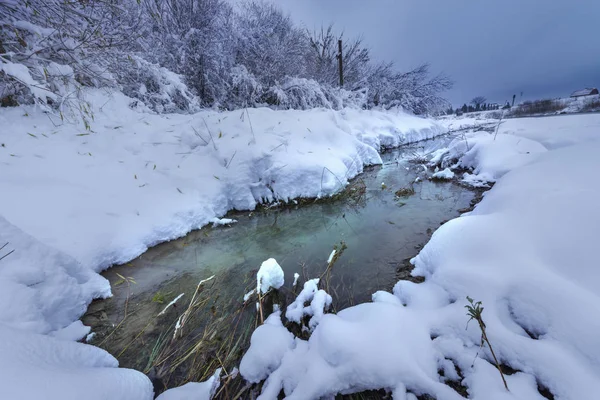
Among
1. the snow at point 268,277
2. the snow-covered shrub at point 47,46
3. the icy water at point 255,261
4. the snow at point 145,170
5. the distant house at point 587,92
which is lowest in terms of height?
the icy water at point 255,261

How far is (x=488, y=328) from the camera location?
1367 mm

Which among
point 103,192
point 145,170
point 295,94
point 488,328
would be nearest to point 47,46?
point 145,170

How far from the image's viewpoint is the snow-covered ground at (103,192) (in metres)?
1.28

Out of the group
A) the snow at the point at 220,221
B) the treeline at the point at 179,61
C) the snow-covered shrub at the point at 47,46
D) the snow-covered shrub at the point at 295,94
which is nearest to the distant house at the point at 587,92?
the treeline at the point at 179,61

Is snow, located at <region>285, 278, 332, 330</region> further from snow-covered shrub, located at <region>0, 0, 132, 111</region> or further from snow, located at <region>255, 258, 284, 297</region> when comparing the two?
snow-covered shrub, located at <region>0, 0, 132, 111</region>

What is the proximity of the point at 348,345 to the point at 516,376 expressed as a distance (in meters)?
0.88

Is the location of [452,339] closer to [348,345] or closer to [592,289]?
[348,345]

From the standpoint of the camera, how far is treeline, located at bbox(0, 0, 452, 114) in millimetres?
3404

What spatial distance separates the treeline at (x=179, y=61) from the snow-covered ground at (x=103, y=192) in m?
0.91

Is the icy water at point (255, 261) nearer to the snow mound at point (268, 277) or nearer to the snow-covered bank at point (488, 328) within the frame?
the snow mound at point (268, 277)

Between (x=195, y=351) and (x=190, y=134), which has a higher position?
(x=190, y=134)

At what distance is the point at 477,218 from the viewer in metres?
2.32

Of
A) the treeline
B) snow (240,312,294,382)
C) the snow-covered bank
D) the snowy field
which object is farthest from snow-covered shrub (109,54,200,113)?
the snow-covered bank

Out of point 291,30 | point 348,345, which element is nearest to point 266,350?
point 348,345
